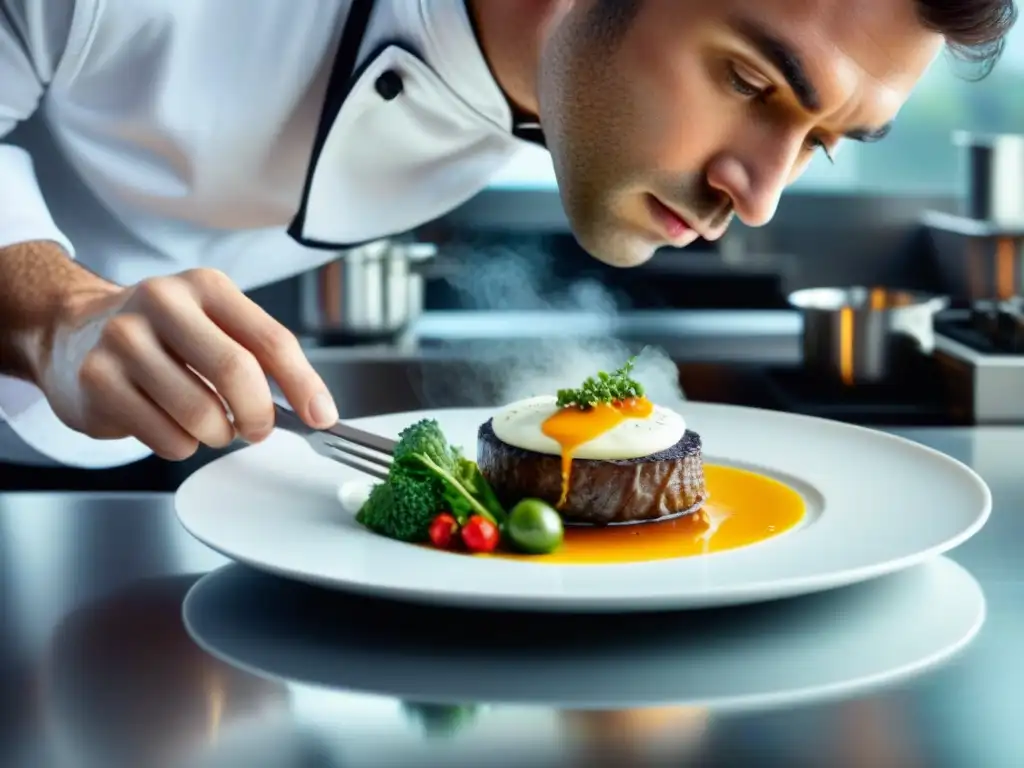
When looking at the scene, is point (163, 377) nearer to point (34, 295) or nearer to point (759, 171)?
point (34, 295)

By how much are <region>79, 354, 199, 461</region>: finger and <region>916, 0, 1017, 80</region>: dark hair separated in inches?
38.5

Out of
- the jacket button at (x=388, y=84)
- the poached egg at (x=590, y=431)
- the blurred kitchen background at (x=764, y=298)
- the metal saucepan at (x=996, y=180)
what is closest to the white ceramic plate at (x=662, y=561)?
the poached egg at (x=590, y=431)

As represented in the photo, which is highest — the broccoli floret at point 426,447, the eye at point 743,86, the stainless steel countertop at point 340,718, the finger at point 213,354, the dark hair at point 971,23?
the dark hair at point 971,23

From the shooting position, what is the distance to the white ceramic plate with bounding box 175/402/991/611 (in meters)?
0.97

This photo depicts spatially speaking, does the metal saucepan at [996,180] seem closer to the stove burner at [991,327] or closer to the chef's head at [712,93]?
the stove burner at [991,327]

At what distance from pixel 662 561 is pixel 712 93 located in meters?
0.78

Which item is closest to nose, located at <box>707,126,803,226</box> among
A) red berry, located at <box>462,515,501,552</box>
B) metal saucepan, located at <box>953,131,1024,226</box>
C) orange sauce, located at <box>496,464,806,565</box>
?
orange sauce, located at <box>496,464,806,565</box>

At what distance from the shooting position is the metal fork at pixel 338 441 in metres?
1.35

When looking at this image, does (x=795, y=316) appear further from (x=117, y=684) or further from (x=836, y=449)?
(x=117, y=684)

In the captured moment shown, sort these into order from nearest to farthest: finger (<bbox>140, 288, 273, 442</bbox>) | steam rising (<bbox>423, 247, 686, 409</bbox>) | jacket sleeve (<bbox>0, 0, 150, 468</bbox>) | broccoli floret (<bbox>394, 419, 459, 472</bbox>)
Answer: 1. finger (<bbox>140, 288, 273, 442</bbox>)
2. broccoli floret (<bbox>394, 419, 459, 472</bbox>)
3. jacket sleeve (<bbox>0, 0, 150, 468</bbox>)
4. steam rising (<bbox>423, 247, 686, 409</bbox>)

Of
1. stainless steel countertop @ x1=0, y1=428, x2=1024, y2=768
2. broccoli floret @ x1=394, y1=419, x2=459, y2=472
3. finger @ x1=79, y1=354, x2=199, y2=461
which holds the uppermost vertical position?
finger @ x1=79, y1=354, x2=199, y2=461

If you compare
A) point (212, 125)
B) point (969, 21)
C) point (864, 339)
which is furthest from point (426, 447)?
point (864, 339)

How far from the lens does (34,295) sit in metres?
1.61

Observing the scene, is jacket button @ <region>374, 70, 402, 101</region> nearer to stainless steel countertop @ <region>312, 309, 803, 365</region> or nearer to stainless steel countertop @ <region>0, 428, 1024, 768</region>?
stainless steel countertop @ <region>0, 428, 1024, 768</region>
